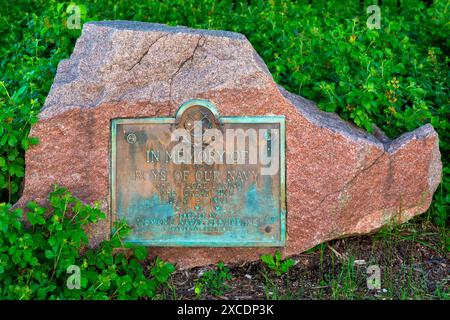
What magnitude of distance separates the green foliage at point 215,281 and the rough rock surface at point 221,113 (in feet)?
0.27

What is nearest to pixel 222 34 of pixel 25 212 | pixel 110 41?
pixel 110 41

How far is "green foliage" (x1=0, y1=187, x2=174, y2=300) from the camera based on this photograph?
3.91m

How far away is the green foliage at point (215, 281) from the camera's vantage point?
4.25 m

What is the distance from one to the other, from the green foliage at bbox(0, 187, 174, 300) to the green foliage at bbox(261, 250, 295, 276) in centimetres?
60

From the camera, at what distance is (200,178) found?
4.37 metres

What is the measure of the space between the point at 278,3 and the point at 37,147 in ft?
10.8

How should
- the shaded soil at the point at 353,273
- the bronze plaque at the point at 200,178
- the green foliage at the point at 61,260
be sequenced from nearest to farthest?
1. the green foliage at the point at 61,260
2. the shaded soil at the point at 353,273
3. the bronze plaque at the point at 200,178
